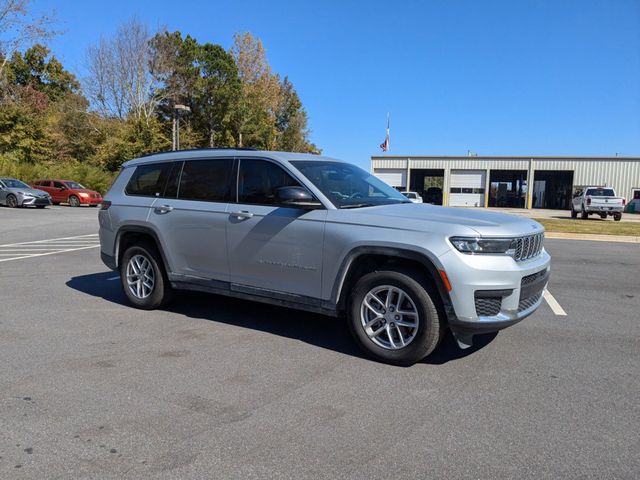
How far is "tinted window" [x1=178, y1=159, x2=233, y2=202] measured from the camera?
556cm

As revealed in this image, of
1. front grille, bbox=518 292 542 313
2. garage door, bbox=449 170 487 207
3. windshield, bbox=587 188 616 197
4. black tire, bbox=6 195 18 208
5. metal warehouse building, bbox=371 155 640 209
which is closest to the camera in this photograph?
front grille, bbox=518 292 542 313

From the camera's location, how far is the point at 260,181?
5293 millimetres

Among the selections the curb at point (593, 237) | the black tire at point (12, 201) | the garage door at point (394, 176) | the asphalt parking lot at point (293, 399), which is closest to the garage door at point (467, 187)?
the garage door at point (394, 176)

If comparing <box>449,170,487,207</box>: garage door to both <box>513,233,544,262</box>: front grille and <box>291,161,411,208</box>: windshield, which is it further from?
<box>513,233,544,262</box>: front grille

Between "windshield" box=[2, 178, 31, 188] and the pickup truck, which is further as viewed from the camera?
"windshield" box=[2, 178, 31, 188]

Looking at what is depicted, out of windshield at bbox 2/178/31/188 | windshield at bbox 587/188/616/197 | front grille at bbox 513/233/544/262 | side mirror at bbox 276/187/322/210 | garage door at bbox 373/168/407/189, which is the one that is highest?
garage door at bbox 373/168/407/189

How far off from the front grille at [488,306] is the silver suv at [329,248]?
0.03ft

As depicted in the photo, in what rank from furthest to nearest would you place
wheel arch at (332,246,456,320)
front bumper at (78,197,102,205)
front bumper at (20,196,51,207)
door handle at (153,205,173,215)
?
front bumper at (78,197,102,205) < front bumper at (20,196,51,207) < door handle at (153,205,173,215) < wheel arch at (332,246,456,320)

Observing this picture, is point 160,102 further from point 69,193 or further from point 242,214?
point 242,214

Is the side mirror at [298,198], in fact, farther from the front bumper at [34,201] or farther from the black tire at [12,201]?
the black tire at [12,201]

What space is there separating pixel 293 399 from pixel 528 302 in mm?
2230

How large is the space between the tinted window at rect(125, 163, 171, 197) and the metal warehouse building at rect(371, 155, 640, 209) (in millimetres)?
47099

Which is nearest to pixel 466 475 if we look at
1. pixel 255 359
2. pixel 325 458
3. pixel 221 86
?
pixel 325 458

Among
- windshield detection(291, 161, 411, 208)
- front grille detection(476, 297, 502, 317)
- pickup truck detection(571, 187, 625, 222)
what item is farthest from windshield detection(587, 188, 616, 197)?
front grille detection(476, 297, 502, 317)
